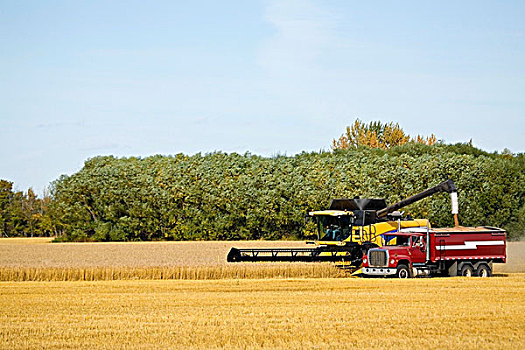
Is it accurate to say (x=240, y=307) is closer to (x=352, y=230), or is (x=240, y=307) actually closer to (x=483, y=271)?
(x=352, y=230)

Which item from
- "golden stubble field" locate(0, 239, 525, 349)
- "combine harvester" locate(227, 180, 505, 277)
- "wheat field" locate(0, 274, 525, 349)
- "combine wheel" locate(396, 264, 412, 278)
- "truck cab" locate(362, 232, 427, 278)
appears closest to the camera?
"wheat field" locate(0, 274, 525, 349)

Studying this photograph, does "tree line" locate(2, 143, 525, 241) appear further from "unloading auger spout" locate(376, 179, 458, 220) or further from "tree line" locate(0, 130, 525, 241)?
"unloading auger spout" locate(376, 179, 458, 220)

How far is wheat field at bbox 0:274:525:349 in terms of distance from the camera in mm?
15547

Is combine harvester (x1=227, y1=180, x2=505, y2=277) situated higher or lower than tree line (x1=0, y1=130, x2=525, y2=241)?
lower

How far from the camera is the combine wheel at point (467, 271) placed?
31172 mm

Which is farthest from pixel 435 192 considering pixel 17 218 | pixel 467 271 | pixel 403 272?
pixel 17 218

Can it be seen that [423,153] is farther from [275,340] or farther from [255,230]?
[275,340]

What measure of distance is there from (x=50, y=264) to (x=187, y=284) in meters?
7.99

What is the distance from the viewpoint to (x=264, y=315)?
1900cm

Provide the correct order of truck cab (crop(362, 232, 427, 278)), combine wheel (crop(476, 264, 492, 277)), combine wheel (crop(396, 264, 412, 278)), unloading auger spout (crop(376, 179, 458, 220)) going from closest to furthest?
truck cab (crop(362, 232, 427, 278)), combine wheel (crop(396, 264, 412, 278)), combine wheel (crop(476, 264, 492, 277)), unloading auger spout (crop(376, 179, 458, 220))

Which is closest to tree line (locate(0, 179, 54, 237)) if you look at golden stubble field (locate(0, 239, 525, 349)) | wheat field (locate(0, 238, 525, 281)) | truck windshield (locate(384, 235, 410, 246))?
wheat field (locate(0, 238, 525, 281))

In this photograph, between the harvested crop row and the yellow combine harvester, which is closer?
the harvested crop row

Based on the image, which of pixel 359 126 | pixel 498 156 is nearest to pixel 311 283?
pixel 498 156

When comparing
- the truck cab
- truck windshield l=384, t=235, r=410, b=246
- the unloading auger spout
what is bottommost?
the truck cab
